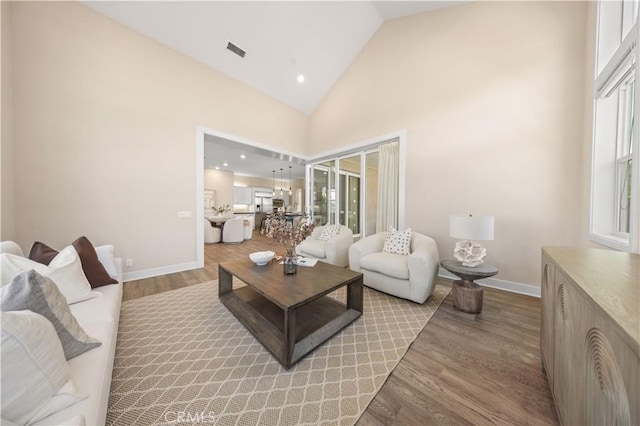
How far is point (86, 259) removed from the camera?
5.81 feet

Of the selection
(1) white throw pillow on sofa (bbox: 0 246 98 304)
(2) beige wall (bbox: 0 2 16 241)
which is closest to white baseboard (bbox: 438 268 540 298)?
(1) white throw pillow on sofa (bbox: 0 246 98 304)

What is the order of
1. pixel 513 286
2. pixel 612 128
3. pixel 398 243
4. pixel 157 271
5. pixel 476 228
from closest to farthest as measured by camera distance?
pixel 612 128 < pixel 476 228 < pixel 513 286 < pixel 398 243 < pixel 157 271

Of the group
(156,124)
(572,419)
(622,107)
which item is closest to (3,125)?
(156,124)

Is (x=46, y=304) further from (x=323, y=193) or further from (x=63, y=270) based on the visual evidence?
(x=323, y=193)

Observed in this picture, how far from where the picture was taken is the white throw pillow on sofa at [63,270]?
1289mm

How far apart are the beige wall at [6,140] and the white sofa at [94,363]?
1046 mm

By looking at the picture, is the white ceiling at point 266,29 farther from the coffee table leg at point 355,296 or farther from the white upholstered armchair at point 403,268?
the coffee table leg at point 355,296

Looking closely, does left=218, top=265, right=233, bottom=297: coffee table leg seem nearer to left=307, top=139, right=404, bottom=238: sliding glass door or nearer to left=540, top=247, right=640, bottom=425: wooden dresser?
left=540, top=247, right=640, bottom=425: wooden dresser

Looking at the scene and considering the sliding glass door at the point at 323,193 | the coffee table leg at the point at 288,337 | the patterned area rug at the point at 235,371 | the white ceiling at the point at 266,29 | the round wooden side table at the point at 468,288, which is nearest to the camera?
the patterned area rug at the point at 235,371

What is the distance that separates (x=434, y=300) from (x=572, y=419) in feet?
5.38

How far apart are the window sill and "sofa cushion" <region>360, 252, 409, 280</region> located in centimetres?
152

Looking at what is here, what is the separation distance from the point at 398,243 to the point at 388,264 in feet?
1.61

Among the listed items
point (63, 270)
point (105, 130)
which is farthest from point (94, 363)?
point (105, 130)

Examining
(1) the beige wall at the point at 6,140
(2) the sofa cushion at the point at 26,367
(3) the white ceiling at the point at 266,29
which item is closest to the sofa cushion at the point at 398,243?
(2) the sofa cushion at the point at 26,367
